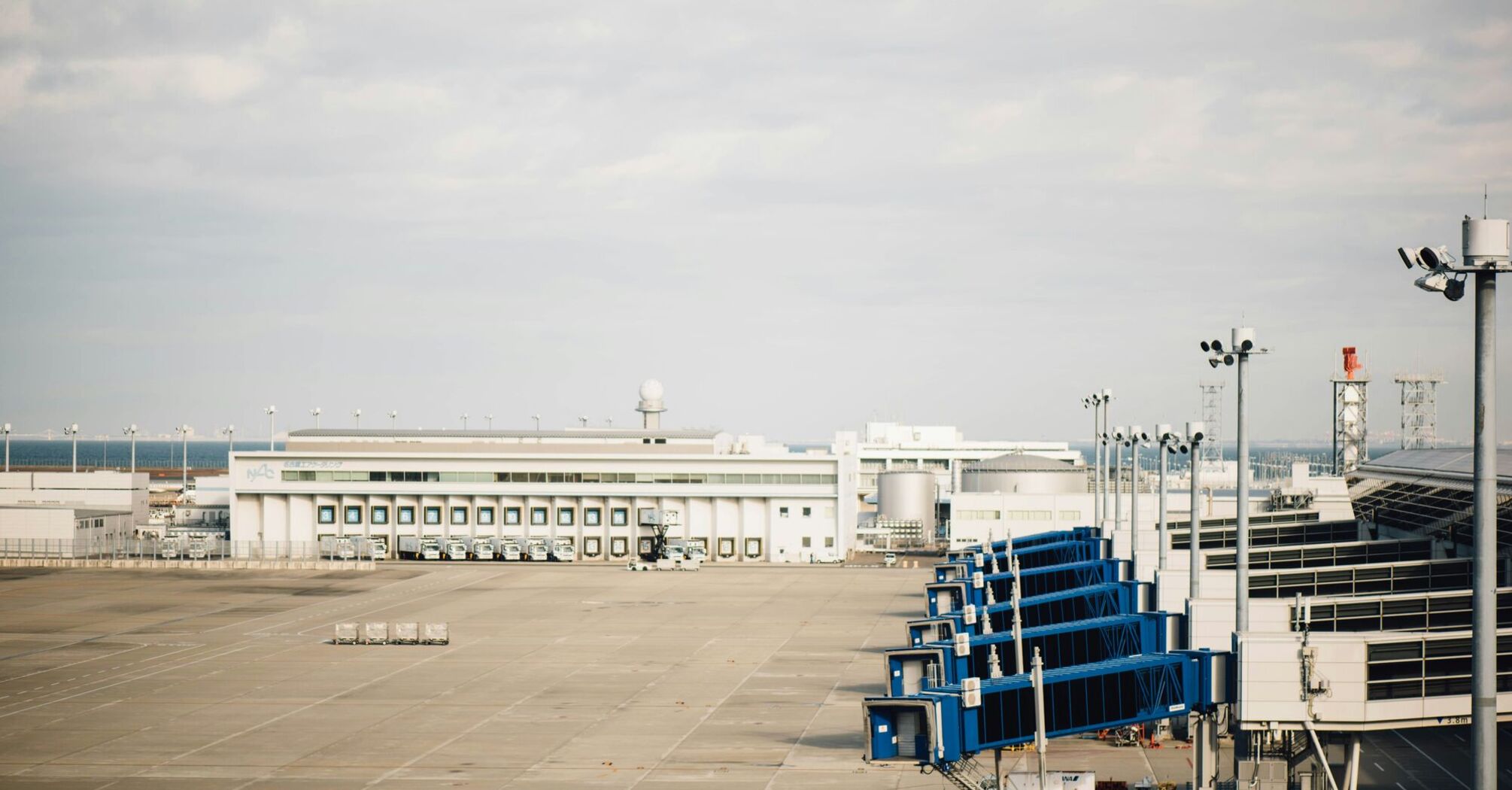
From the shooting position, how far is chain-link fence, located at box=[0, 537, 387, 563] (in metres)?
143

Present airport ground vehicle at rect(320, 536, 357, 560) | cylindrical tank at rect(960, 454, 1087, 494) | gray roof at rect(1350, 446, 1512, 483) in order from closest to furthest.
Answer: gray roof at rect(1350, 446, 1512, 483)
airport ground vehicle at rect(320, 536, 357, 560)
cylindrical tank at rect(960, 454, 1087, 494)

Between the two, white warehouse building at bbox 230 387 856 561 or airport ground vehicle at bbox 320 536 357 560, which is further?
white warehouse building at bbox 230 387 856 561

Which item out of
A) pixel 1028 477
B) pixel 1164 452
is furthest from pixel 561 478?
pixel 1164 452

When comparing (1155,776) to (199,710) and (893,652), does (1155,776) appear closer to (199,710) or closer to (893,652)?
(893,652)

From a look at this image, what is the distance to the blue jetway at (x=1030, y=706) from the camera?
4219 cm

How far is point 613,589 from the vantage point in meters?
118

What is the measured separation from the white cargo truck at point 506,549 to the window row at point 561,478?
6670 mm

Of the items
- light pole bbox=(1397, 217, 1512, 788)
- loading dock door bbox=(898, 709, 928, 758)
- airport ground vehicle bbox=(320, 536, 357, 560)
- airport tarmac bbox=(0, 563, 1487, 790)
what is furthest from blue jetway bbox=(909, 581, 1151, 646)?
airport ground vehicle bbox=(320, 536, 357, 560)

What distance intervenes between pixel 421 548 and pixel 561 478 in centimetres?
1531

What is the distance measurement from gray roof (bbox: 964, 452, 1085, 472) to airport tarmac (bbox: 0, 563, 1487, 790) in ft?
154

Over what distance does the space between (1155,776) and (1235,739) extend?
8.41 meters

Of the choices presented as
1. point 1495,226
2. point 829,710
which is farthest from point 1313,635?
point 829,710

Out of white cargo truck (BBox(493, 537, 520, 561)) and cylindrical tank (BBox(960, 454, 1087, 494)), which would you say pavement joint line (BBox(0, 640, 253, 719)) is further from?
cylindrical tank (BBox(960, 454, 1087, 494))

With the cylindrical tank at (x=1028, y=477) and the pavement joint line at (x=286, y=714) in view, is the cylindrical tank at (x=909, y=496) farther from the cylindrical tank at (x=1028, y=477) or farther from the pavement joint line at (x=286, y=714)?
the pavement joint line at (x=286, y=714)
